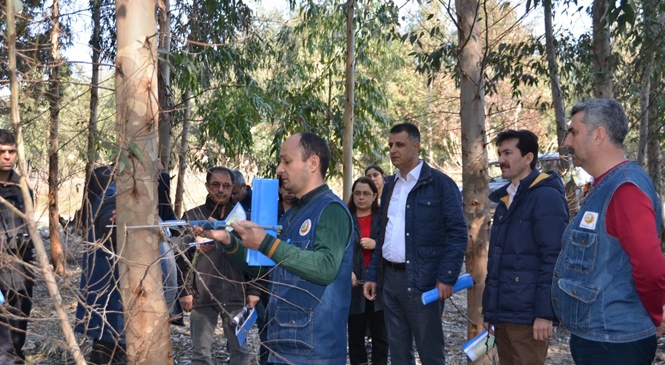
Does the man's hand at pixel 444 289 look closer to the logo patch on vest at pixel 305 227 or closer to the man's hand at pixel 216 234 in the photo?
the logo patch on vest at pixel 305 227

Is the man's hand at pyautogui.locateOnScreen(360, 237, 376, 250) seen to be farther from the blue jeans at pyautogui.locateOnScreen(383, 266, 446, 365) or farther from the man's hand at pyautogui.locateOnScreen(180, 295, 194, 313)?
the man's hand at pyautogui.locateOnScreen(180, 295, 194, 313)

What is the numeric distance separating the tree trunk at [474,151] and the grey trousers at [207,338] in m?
1.65

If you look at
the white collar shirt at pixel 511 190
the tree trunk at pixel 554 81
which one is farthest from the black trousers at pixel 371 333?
the tree trunk at pixel 554 81

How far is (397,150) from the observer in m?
4.80

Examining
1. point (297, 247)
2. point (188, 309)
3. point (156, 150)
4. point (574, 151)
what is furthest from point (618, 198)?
point (188, 309)

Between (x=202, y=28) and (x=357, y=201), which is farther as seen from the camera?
(x=202, y=28)

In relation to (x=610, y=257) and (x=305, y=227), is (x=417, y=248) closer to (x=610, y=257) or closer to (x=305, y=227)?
(x=305, y=227)

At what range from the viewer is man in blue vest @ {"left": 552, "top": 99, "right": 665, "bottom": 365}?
2.83 meters

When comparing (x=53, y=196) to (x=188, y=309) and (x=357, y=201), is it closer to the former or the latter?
(x=188, y=309)

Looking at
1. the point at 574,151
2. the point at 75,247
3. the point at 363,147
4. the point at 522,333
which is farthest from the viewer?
the point at 363,147

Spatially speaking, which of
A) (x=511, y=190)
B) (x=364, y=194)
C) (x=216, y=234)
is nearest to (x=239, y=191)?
(x=364, y=194)

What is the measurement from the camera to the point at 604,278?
2.96 m

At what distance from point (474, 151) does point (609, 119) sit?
201 cm

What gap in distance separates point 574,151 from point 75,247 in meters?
2.05
